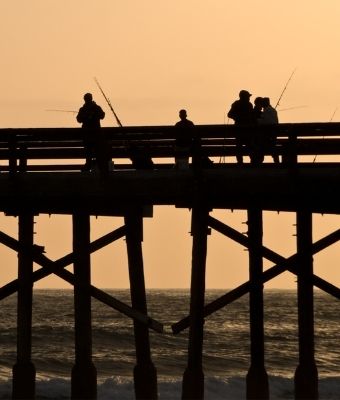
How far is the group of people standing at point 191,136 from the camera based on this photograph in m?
23.8

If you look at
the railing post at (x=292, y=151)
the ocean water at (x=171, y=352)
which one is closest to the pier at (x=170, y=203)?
the railing post at (x=292, y=151)

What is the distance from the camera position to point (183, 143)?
2384 cm

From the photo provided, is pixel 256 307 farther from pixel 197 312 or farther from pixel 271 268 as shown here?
pixel 197 312

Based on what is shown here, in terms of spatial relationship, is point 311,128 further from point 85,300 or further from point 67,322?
point 67,322

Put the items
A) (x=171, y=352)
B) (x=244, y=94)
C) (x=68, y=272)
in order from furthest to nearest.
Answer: (x=171, y=352) → (x=244, y=94) → (x=68, y=272)

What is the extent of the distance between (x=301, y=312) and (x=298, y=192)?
2113 millimetres

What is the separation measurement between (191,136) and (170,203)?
1248 millimetres

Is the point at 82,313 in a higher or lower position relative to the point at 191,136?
lower

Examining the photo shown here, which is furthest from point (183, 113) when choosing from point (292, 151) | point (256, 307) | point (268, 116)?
point (256, 307)

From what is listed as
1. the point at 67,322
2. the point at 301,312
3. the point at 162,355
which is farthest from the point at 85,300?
the point at 67,322

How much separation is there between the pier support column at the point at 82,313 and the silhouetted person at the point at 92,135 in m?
0.94

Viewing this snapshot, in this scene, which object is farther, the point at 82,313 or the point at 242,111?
the point at 242,111

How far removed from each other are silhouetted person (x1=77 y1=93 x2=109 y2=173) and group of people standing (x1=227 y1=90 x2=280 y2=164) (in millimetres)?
1854

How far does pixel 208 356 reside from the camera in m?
49.8
